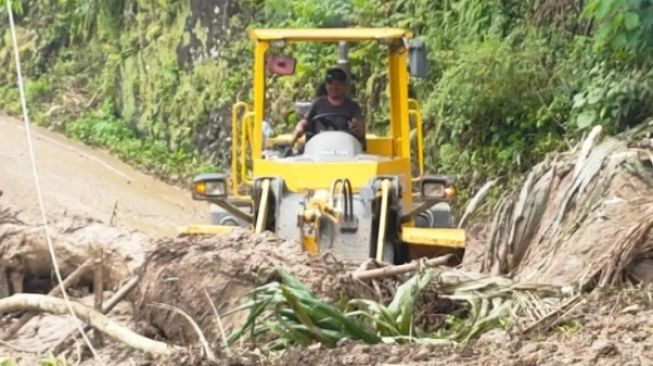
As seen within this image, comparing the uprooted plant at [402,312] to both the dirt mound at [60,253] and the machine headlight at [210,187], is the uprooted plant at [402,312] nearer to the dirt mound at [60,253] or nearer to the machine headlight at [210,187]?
the dirt mound at [60,253]

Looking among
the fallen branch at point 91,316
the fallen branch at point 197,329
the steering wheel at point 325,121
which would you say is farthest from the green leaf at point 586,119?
the fallen branch at point 197,329

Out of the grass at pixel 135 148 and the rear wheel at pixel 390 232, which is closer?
the rear wheel at pixel 390 232

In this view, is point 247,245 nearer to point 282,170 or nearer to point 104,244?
point 104,244

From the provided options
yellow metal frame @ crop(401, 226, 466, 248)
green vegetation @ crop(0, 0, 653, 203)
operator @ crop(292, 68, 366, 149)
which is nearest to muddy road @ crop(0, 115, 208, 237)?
green vegetation @ crop(0, 0, 653, 203)

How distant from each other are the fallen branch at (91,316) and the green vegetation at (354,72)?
16.3 ft

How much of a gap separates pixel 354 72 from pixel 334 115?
6989 mm

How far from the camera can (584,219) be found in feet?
24.6

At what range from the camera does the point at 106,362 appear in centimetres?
667

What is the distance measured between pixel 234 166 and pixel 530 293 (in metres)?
5.29

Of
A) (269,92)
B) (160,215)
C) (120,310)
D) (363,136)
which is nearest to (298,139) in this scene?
(363,136)

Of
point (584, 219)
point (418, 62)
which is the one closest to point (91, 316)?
point (584, 219)

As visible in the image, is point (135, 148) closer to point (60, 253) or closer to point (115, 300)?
point (60, 253)

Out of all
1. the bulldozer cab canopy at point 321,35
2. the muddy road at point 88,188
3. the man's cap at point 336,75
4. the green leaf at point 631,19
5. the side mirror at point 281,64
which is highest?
the green leaf at point 631,19

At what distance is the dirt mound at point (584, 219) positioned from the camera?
6387 mm
